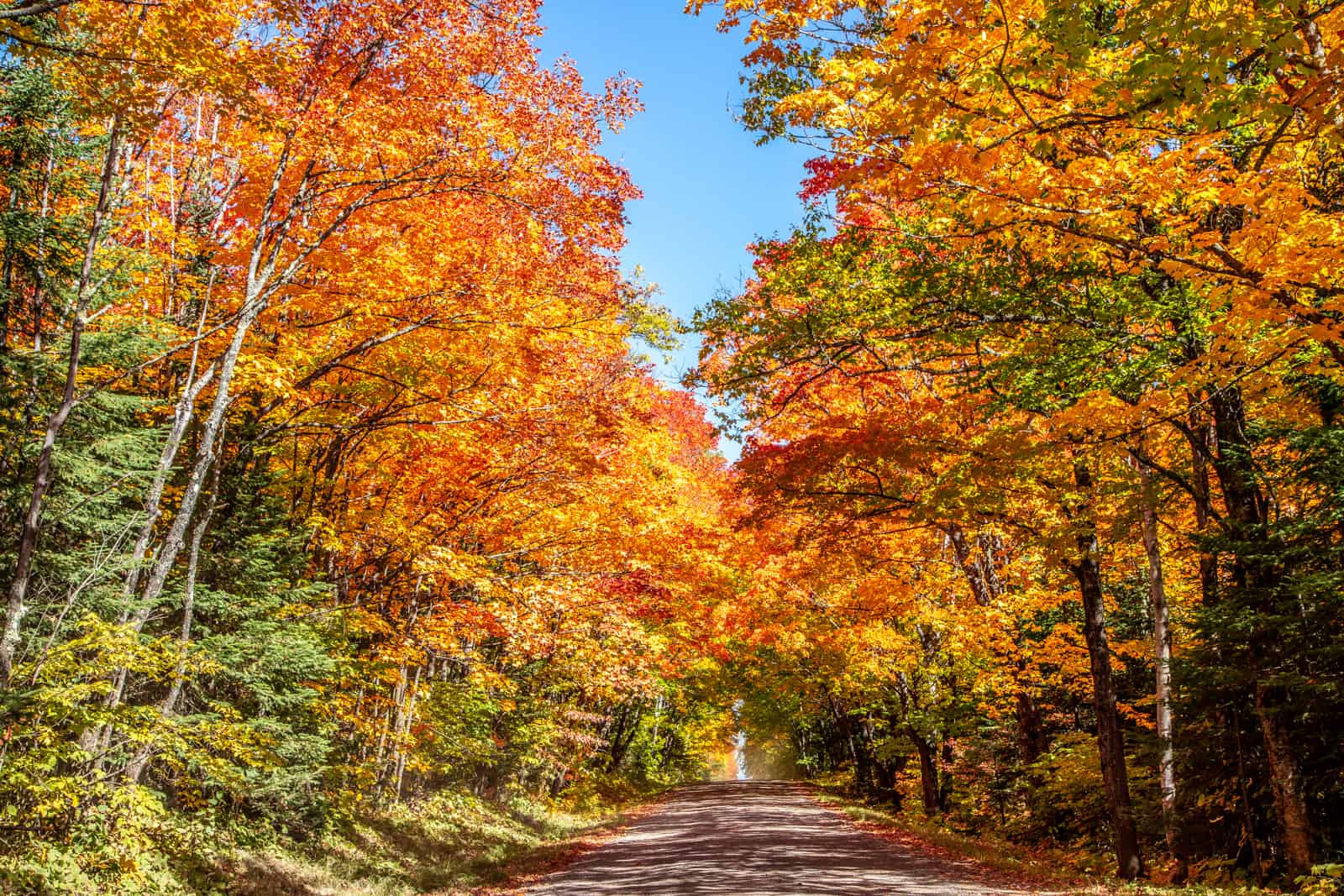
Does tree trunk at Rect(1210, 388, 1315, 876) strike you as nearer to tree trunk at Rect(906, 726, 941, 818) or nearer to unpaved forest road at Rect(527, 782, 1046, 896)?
unpaved forest road at Rect(527, 782, 1046, 896)

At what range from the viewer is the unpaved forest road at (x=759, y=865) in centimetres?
1000

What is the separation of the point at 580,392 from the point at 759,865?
8.31 m

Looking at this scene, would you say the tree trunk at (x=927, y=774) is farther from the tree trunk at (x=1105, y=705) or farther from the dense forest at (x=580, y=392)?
the tree trunk at (x=1105, y=705)

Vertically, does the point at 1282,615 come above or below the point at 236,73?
below

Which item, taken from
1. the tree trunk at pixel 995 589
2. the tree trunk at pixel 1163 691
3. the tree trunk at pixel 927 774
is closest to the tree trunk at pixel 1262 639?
the tree trunk at pixel 1163 691

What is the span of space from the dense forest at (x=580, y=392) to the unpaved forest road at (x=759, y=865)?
3063mm

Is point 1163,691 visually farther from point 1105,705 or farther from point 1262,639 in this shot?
point 1262,639

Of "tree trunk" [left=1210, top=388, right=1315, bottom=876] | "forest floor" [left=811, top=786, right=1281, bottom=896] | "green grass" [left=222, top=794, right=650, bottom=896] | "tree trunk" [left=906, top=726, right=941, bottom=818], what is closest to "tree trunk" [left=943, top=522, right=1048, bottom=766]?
"forest floor" [left=811, top=786, right=1281, bottom=896]

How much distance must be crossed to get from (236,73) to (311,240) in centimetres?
472

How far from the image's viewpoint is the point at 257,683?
32.2ft

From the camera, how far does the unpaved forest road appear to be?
10.0 meters

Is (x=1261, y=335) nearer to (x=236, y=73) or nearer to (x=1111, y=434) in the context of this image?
(x=1111, y=434)

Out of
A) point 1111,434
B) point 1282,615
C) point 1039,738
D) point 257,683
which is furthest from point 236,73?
point 1039,738

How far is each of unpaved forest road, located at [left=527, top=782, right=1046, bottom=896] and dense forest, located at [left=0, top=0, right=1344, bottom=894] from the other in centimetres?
306
